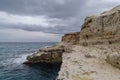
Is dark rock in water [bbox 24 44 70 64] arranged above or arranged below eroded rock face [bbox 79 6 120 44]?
below

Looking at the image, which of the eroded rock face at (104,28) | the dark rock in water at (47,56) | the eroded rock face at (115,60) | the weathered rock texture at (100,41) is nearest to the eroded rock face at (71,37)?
the dark rock in water at (47,56)

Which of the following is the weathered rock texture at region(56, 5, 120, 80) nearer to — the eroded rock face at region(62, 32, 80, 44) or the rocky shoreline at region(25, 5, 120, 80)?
the rocky shoreline at region(25, 5, 120, 80)

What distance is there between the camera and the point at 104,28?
26391 millimetres

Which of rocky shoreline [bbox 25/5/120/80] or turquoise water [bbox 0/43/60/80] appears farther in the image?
turquoise water [bbox 0/43/60/80]

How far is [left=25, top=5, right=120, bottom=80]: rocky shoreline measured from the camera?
1118 cm

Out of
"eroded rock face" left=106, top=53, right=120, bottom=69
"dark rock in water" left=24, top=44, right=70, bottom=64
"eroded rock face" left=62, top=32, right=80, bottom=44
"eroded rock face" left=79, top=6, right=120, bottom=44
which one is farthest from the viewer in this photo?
"eroded rock face" left=62, top=32, right=80, bottom=44

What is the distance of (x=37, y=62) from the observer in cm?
3997

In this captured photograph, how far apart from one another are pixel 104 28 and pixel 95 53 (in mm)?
8712

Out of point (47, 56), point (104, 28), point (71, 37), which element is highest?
point (104, 28)

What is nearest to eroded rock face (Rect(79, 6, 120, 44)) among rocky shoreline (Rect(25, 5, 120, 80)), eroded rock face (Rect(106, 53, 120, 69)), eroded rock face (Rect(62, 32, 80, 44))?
rocky shoreline (Rect(25, 5, 120, 80))

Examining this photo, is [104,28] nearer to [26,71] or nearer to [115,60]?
[115,60]

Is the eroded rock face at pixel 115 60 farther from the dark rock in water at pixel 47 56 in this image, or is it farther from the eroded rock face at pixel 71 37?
the eroded rock face at pixel 71 37

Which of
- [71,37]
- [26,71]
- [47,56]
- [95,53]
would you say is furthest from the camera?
[71,37]

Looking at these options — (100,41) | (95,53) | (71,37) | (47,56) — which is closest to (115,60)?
(95,53)
